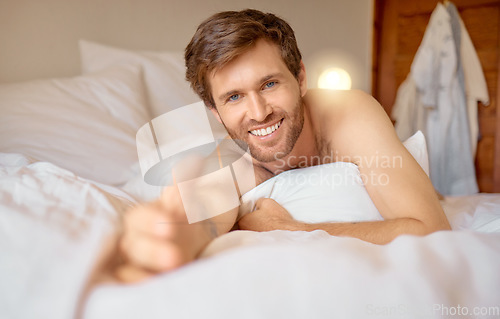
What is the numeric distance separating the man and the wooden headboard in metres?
1.58

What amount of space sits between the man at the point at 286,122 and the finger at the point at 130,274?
204mm

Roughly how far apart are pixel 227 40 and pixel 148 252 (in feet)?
1.96

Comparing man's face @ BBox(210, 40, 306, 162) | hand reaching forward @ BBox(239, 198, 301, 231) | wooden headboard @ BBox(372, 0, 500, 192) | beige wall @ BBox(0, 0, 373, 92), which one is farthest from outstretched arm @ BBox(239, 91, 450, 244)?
wooden headboard @ BBox(372, 0, 500, 192)

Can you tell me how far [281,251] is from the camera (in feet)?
1.07

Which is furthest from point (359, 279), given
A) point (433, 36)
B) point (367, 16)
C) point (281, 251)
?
point (367, 16)

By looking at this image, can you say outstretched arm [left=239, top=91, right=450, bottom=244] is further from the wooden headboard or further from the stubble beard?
the wooden headboard

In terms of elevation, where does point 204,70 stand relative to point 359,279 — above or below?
above

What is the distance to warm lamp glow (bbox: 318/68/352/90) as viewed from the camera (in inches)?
78.8

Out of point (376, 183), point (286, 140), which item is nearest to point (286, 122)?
point (286, 140)

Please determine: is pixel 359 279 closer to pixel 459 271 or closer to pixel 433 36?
pixel 459 271

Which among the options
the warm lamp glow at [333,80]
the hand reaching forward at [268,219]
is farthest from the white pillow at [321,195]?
the warm lamp glow at [333,80]

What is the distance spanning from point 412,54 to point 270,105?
1.91 meters

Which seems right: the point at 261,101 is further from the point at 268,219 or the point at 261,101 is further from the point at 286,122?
the point at 268,219

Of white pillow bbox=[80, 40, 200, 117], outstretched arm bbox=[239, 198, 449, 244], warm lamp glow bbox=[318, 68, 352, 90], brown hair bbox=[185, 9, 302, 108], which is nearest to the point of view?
outstretched arm bbox=[239, 198, 449, 244]
